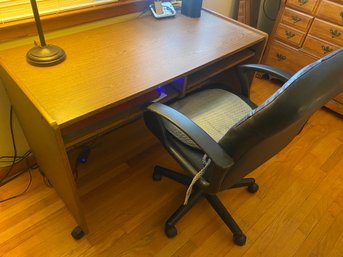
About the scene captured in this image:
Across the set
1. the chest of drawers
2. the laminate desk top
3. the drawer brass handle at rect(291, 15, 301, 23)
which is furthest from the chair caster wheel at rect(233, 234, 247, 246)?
the drawer brass handle at rect(291, 15, 301, 23)

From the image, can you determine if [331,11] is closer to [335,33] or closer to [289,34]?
[335,33]

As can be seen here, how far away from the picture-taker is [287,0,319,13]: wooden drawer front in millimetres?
1873

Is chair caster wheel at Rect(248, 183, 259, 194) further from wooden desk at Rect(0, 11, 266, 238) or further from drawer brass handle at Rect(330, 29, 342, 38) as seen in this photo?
drawer brass handle at Rect(330, 29, 342, 38)

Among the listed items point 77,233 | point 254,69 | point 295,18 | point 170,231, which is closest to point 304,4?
point 295,18

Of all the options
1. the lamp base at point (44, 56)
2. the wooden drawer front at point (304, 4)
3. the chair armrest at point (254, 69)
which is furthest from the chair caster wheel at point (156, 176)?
the wooden drawer front at point (304, 4)

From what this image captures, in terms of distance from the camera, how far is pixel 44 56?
1.01 m

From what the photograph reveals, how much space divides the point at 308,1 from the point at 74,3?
1.59 meters

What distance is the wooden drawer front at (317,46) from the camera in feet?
6.32

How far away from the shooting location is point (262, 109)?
2.16 feet

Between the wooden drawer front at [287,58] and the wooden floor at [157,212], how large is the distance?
0.79 meters

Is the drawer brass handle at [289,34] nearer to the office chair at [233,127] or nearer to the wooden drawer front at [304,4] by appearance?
the wooden drawer front at [304,4]

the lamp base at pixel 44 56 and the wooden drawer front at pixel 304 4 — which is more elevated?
the lamp base at pixel 44 56

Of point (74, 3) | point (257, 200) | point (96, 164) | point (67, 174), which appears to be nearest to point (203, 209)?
point (257, 200)

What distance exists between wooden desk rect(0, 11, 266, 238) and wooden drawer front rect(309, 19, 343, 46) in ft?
2.61
